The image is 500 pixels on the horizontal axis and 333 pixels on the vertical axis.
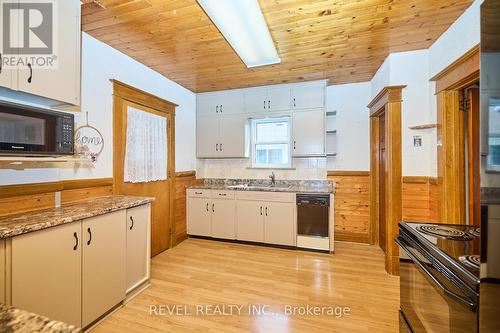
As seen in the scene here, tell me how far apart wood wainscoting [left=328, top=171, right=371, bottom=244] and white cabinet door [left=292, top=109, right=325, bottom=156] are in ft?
1.84

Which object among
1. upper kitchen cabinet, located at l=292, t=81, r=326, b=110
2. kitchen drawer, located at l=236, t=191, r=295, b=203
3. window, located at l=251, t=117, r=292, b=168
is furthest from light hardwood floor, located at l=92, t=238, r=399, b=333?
upper kitchen cabinet, located at l=292, t=81, r=326, b=110

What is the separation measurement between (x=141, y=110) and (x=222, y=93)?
1556 millimetres

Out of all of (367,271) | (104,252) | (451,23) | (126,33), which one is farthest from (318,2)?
(367,271)

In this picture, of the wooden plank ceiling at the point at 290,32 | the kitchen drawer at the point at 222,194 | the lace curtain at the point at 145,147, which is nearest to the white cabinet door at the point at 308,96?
the wooden plank ceiling at the point at 290,32

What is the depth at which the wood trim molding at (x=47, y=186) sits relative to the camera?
168 centimetres

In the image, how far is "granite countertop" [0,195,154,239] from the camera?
138 centimetres

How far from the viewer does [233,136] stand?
160 inches

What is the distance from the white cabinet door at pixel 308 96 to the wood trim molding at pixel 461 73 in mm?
1441

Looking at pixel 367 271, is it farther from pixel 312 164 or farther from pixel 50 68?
pixel 50 68

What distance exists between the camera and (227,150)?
4.09 metres

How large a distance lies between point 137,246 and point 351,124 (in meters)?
3.48

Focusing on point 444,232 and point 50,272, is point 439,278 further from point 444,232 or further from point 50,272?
point 50,272

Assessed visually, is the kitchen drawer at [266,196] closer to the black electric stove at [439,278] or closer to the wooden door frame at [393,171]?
the wooden door frame at [393,171]

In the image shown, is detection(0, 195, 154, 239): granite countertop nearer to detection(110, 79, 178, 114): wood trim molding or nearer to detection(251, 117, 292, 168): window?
detection(110, 79, 178, 114): wood trim molding
